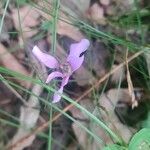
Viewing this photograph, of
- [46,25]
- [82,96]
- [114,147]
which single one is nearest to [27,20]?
[46,25]

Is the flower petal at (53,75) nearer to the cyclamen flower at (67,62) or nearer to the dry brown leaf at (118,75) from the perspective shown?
the cyclamen flower at (67,62)

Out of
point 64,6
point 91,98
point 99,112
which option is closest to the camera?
point 99,112

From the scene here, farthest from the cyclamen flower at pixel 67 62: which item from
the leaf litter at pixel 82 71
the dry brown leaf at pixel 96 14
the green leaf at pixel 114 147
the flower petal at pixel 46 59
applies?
the dry brown leaf at pixel 96 14

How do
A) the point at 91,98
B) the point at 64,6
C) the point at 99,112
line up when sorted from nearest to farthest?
the point at 99,112
the point at 91,98
the point at 64,6

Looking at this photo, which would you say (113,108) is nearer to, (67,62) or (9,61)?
(67,62)

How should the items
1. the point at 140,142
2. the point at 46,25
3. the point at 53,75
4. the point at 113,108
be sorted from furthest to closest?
the point at 46,25 < the point at 113,108 < the point at 53,75 < the point at 140,142

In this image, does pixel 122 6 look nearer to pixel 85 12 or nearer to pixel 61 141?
pixel 85 12

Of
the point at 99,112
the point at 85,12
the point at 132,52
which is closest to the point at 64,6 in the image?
the point at 85,12
